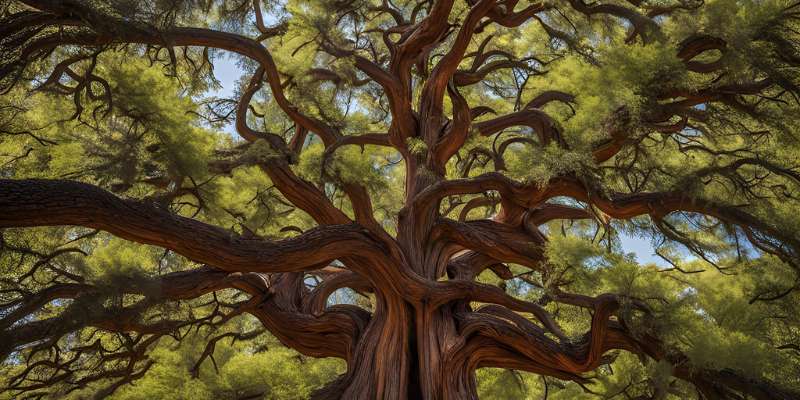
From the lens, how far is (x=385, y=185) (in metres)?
4.47

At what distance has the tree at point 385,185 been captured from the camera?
3.38 meters

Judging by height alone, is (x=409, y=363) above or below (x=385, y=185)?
below

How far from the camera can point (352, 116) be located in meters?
5.20

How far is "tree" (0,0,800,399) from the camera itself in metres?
3.38

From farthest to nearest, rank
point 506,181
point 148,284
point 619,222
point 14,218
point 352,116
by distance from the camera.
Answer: point 619,222 < point 352,116 < point 506,181 < point 148,284 < point 14,218

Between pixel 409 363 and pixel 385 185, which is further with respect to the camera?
pixel 409 363

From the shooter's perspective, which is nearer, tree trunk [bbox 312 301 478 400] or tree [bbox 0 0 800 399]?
tree [bbox 0 0 800 399]

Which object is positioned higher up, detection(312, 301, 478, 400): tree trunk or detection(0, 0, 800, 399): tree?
detection(0, 0, 800, 399): tree

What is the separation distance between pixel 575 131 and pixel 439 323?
2037 millimetres

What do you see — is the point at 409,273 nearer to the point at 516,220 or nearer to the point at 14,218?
the point at 516,220

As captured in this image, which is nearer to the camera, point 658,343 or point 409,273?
point 658,343

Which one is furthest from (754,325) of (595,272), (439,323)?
(439,323)

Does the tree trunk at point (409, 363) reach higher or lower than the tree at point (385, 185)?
lower

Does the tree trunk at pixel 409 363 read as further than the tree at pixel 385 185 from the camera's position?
Yes
